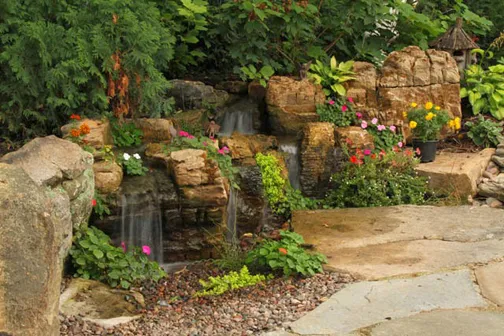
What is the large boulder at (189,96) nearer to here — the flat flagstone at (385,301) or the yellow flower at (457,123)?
the yellow flower at (457,123)

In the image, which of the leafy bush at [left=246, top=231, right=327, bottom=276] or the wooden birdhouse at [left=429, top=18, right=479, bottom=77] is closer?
the leafy bush at [left=246, top=231, right=327, bottom=276]

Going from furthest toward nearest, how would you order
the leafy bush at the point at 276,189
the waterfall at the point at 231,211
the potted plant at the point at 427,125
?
1. the potted plant at the point at 427,125
2. the leafy bush at the point at 276,189
3. the waterfall at the point at 231,211

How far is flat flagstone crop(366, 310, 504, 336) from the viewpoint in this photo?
448cm

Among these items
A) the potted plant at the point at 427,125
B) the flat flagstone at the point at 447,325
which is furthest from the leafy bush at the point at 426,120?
the flat flagstone at the point at 447,325

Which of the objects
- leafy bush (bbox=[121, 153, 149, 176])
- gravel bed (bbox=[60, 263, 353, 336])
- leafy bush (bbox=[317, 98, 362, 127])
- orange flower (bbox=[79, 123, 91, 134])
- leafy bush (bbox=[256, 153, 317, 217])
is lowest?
gravel bed (bbox=[60, 263, 353, 336])

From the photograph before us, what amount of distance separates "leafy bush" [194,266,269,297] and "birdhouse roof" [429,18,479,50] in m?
6.07

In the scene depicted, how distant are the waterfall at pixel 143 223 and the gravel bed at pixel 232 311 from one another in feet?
3.65

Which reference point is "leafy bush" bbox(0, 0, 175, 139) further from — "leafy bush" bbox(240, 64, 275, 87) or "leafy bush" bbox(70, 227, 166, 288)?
"leafy bush" bbox(70, 227, 166, 288)

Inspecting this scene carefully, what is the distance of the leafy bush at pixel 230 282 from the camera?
230 inches

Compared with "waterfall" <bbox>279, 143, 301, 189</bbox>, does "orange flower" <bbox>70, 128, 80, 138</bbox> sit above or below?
above

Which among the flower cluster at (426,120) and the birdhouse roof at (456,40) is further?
the birdhouse roof at (456,40)

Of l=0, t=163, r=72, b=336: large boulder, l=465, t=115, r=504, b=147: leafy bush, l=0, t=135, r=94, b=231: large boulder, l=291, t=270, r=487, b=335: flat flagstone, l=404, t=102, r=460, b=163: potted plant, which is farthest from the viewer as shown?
l=465, t=115, r=504, b=147: leafy bush

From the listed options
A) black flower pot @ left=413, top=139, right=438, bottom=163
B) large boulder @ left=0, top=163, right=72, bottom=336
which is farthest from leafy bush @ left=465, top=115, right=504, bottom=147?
large boulder @ left=0, top=163, right=72, bottom=336

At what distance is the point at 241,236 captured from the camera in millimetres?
7977
